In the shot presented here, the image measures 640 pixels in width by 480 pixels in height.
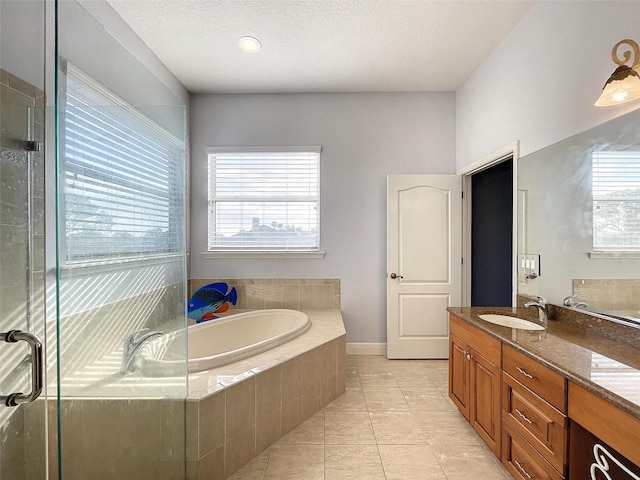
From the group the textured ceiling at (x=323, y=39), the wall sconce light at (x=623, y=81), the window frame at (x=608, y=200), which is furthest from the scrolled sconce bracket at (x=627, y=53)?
the textured ceiling at (x=323, y=39)

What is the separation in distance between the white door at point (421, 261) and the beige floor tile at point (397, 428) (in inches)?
44.7

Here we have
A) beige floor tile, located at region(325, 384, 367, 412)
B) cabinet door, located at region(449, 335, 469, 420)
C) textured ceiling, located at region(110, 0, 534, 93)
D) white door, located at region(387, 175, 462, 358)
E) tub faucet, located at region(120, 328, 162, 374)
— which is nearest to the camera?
tub faucet, located at region(120, 328, 162, 374)

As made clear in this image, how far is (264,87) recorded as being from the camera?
11.2ft

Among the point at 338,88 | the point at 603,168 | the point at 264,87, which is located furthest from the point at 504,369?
the point at 264,87

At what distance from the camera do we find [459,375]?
2217 millimetres

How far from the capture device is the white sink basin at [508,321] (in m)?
1.96

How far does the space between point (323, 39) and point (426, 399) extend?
294cm

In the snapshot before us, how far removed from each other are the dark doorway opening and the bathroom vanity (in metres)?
1.75

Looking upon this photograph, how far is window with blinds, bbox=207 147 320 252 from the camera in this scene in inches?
141

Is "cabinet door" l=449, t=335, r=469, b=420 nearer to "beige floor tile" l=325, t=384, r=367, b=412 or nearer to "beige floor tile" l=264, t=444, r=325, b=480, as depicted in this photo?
"beige floor tile" l=325, t=384, r=367, b=412

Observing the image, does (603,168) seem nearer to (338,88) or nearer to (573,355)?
(573,355)

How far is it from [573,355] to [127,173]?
1945 mm

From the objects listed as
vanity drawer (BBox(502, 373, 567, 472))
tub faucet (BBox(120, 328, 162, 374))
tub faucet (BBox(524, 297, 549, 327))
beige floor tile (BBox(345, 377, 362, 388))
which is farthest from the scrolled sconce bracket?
beige floor tile (BBox(345, 377, 362, 388))

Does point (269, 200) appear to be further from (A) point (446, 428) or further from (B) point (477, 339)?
(A) point (446, 428)
